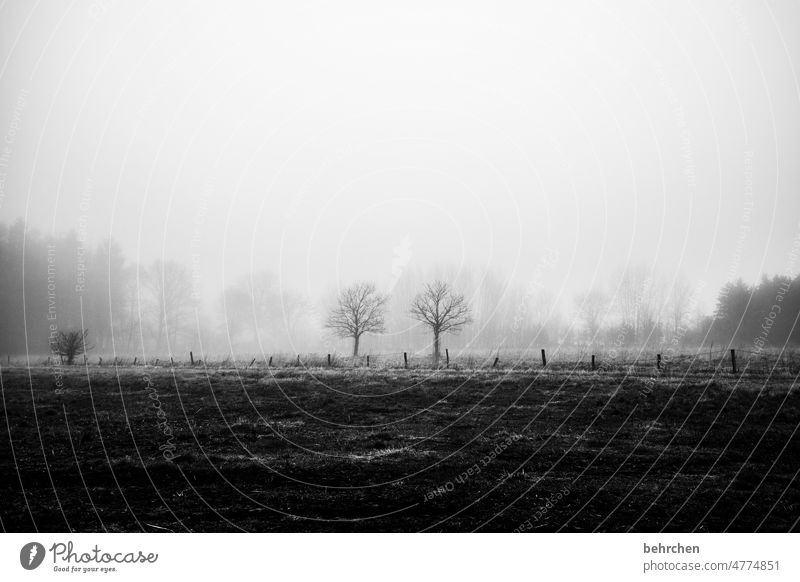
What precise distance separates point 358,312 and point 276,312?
51.0m

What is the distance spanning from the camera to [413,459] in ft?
44.4

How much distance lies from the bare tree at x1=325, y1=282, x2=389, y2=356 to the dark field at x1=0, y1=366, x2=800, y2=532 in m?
32.6

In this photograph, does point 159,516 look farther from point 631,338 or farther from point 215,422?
point 631,338

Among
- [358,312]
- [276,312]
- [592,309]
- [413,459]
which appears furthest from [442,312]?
[276,312]

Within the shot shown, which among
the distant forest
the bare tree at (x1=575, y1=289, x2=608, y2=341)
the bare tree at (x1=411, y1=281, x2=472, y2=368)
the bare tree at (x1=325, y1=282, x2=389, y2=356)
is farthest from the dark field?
the bare tree at (x1=575, y1=289, x2=608, y2=341)

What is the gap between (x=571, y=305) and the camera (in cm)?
10269

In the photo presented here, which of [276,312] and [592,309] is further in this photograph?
[276,312]

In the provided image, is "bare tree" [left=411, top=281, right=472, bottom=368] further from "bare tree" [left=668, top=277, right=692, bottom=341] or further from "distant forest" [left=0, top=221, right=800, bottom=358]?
"bare tree" [left=668, top=277, right=692, bottom=341]

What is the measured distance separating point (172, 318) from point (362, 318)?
44285 mm

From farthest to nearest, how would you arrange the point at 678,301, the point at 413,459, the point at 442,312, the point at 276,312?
the point at 276,312
the point at 678,301
the point at 442,312
the point at 413,459

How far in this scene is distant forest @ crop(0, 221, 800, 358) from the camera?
65375mm

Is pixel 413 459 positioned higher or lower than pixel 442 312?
lower

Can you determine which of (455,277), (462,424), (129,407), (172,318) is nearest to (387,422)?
(462,424)

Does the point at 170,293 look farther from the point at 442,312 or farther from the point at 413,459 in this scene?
the point at 413,459
